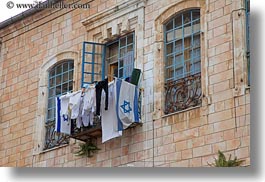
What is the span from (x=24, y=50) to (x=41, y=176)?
6.58ft

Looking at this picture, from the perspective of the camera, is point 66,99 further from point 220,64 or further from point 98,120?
point 220,64

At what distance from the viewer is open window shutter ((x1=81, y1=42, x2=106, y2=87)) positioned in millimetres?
7430

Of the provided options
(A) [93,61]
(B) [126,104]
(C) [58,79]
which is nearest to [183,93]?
(B) [126,104]

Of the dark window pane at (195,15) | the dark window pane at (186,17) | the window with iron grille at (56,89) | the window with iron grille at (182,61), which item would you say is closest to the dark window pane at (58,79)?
the window with iron grille at (56,89)

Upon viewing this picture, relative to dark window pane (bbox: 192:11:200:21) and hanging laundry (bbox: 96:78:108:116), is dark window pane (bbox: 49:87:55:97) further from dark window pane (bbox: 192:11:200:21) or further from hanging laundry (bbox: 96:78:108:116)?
dark window pane (bbox: 192:11:200:21)

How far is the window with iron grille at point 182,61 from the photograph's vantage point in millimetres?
6582

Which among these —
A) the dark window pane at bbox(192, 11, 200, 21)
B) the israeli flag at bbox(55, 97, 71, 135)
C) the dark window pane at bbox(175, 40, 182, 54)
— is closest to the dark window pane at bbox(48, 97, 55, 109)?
the israeli flag at bbox(55, 97, 71, 135)

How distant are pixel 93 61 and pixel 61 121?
65cm

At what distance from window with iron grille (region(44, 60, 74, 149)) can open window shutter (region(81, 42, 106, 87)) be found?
191 millimetres

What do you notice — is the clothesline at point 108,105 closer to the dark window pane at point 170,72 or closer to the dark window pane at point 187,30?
the dark window pane at point 170,72

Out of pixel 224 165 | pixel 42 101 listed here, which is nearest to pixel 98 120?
pixel 42 101

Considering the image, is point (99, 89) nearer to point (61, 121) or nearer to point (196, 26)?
point (61, 121)

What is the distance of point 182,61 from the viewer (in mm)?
6762

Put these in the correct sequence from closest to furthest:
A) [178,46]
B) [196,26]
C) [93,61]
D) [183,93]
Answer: [183,93], [196,26], [178,46], [93,61]
